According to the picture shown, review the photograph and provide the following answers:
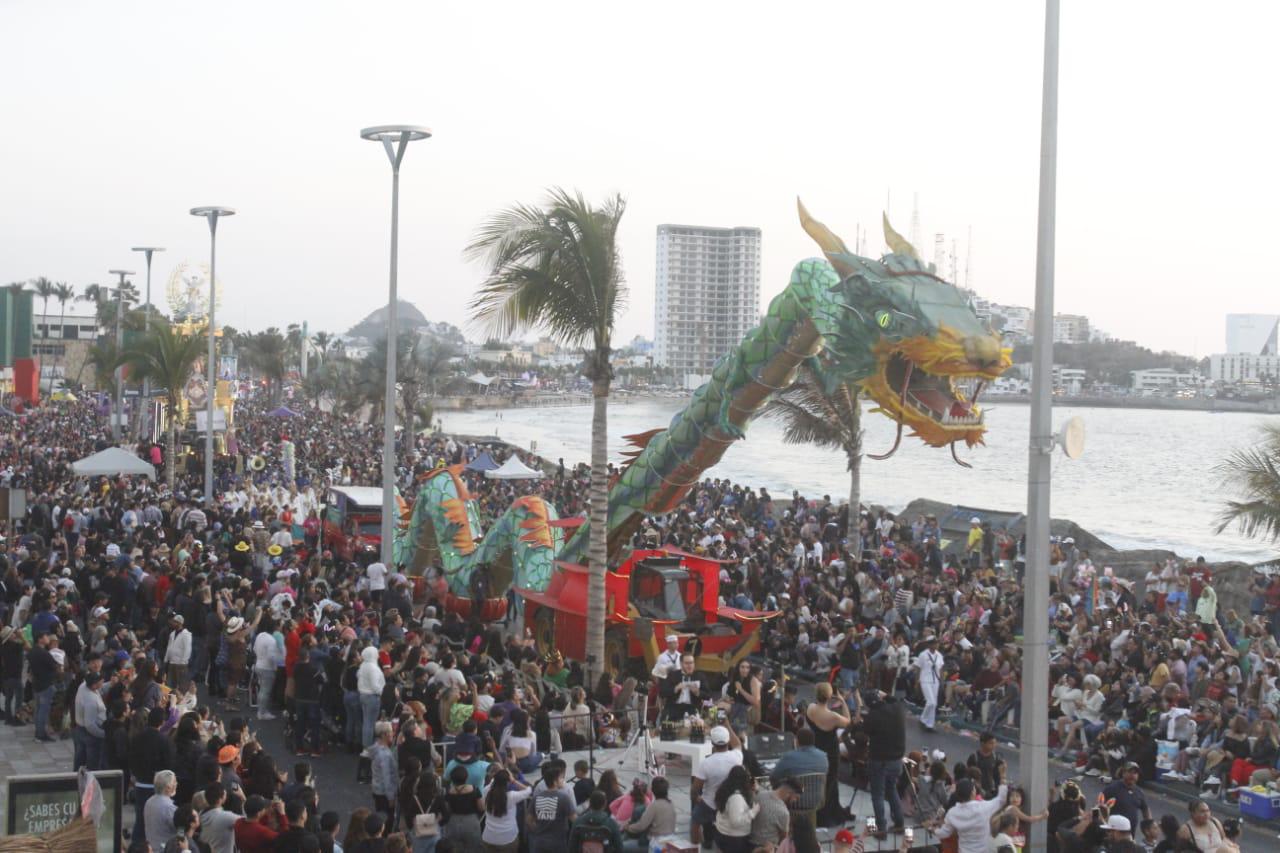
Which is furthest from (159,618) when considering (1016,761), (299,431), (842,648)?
(299,431)

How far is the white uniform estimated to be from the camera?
16.7 metres

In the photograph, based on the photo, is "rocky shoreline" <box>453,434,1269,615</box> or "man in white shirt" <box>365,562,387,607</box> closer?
"man in white shirt" <box>365,562,387,607</box>

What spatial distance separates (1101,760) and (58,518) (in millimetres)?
21289

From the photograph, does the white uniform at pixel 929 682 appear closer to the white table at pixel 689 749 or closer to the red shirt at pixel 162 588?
the white table at pixel 689 749

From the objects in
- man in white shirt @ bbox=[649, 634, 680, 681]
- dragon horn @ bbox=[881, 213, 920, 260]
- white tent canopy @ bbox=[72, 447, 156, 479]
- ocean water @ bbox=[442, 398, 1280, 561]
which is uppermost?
dragon horn @ bbox=[881, 213, 920, 260]

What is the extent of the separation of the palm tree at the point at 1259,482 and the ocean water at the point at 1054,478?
19.6m

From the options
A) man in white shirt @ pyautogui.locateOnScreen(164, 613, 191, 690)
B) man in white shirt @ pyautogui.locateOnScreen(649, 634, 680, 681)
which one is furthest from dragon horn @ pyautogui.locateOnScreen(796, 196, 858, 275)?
man in white shirt @ pyautogui.locateOnScreen(164, 613, 191, 690)

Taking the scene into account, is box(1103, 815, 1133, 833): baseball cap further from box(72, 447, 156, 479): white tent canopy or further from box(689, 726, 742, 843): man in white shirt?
box(72, 447, 156, 479): white tent canopy

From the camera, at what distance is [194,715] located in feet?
34.8

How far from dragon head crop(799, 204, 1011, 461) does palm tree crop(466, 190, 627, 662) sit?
126 inches

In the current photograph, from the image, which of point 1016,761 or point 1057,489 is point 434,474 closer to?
point 1016,761

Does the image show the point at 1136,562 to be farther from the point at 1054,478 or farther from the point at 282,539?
the point at 1054,478

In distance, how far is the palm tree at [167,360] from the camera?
3631cm

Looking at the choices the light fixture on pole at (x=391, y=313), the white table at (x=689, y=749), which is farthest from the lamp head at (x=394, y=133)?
the white table at (x=689, y=749)
